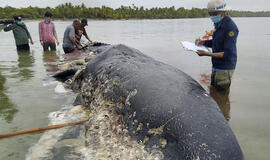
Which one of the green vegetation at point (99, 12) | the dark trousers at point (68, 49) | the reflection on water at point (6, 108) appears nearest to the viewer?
the reflection on water at point (6, 108)

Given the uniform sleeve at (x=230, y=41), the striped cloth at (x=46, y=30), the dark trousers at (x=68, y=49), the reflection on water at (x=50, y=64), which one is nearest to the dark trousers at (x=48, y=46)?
the striped cloth at (x=46, y=30)

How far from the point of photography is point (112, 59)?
4.35m

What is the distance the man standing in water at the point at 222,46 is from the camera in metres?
4.03

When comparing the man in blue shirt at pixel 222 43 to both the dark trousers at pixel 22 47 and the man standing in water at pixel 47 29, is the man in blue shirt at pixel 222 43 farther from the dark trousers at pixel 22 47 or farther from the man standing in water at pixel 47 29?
the dark trousers at pixel 22 47

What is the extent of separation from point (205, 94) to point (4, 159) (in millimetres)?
2621

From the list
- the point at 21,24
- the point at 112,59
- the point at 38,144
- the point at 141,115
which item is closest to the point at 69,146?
the point at 38,144

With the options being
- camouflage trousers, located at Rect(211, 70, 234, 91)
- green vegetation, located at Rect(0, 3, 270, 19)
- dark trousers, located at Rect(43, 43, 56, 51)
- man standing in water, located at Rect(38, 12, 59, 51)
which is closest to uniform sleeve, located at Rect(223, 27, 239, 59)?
camouflage trousers, located at Rect(211, 70, 234, 91)

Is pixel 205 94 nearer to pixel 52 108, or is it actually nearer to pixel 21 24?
pixel 52 108

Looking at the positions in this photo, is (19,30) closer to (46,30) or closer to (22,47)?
(22,47)

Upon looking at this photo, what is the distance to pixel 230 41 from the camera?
4.06m

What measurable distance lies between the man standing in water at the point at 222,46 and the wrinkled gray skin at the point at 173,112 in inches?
52.0

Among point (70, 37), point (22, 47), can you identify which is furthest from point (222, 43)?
point (22, 47)

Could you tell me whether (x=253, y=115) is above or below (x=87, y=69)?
below

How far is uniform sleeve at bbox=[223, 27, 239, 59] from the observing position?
13.1 feet
